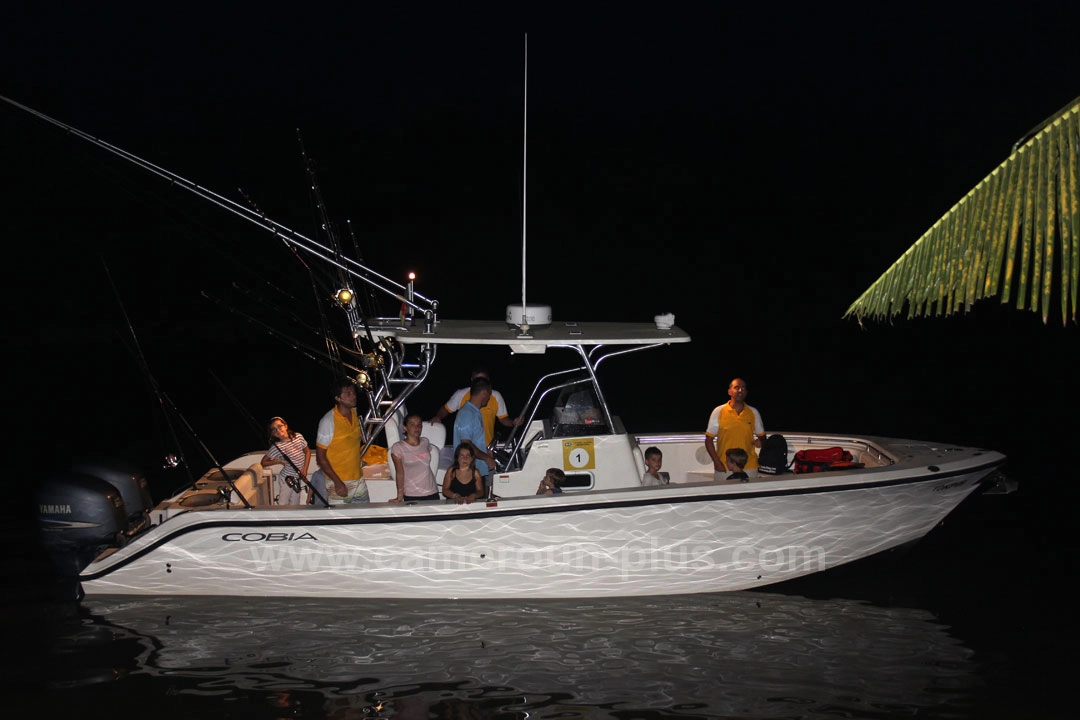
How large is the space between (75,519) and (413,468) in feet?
8.14

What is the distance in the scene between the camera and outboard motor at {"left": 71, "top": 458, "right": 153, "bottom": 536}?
8578mm

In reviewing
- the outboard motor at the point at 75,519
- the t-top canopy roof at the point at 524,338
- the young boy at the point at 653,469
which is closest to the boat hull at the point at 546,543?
the outboard motor at the point at 75,519

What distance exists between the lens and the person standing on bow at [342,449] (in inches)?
342

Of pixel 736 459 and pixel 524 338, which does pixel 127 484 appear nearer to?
pixel 524 338

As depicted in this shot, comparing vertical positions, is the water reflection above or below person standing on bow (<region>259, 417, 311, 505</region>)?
below

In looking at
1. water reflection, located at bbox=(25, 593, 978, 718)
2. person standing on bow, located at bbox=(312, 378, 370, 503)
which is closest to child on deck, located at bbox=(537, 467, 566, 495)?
water reflection, located at bbox=(25, 593, 978, 718)

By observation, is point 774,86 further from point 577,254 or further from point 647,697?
point 647,697

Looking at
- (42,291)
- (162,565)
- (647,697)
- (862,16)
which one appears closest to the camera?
(647,697)

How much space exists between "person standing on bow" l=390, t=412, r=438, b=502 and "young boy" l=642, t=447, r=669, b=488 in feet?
5.43

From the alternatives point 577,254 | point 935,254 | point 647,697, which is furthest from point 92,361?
point 935,254

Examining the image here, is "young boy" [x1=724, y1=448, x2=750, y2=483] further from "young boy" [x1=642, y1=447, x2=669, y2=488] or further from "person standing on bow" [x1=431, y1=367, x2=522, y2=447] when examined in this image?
"person standing on bow" [x1=431, y1=367, x2=522, y2=447]

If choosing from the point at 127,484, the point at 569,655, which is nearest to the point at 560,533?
the point at 569,655

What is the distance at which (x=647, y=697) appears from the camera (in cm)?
704

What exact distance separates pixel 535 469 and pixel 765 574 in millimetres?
1921
